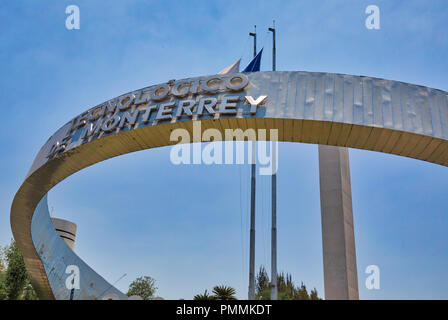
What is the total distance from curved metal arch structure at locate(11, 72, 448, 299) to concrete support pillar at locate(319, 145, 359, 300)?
4979 mm

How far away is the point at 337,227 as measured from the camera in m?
15.0

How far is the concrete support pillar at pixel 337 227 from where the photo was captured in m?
14.5

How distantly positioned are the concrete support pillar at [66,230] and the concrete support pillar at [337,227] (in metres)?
23.1

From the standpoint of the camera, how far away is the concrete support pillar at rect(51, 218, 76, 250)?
32625mm

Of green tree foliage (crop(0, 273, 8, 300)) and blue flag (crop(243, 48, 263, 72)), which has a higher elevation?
blue flag (crop(243, 48, 263, 72))

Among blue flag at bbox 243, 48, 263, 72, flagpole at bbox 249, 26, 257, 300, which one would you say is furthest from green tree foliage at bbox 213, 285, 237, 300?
blue flag at bbox 243, 48, 263, 72

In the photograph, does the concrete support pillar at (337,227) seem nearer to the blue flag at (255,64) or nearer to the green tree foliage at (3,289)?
the blue flag at (255,64)

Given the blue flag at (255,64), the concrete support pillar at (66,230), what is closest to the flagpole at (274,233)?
the blue flag at (255,64)

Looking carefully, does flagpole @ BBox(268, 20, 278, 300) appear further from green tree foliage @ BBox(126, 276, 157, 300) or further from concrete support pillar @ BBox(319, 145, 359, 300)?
green tree foliage @ BBox(126, 276, 157, 300)

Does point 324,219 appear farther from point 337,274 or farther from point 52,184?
point 52,184

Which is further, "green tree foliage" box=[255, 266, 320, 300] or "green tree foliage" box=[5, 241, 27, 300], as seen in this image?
"green tree foliage" box=[5, 241, 27, 300]

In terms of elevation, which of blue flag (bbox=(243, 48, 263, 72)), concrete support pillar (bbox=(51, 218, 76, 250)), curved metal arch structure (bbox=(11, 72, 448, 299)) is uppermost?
blue flag (bbox=(243, 48, 263, 72))
